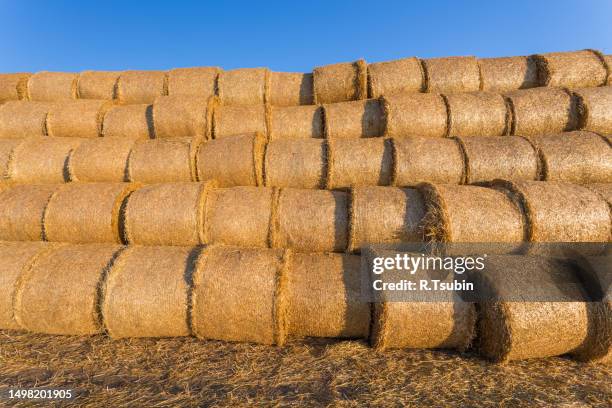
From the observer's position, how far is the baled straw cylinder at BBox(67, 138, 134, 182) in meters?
5.83

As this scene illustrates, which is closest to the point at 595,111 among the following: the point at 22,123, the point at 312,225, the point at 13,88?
the point at 312,225

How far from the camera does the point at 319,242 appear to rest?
15.3 feet

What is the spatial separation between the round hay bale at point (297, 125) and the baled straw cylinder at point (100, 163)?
278 cm

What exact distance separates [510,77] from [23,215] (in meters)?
9.41

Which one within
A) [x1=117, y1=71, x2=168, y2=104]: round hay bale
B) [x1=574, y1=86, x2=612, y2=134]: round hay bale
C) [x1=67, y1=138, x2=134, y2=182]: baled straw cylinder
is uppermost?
[x1=117, y1=71, x2=168, y2=104]: round hay bale

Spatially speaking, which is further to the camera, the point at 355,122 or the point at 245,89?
the point at 245,89

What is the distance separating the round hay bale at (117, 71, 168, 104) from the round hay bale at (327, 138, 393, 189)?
15.5 ft

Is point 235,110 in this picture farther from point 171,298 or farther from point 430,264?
point 430,264

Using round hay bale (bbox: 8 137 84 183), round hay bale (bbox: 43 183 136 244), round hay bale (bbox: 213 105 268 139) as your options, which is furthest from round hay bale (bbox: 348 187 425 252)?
round hay bale (bbox: 8 137 84 183)

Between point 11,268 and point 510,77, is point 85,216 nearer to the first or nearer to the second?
point 11,268

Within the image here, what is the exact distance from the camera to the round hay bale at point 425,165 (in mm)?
5305

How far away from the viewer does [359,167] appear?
5.44 meters

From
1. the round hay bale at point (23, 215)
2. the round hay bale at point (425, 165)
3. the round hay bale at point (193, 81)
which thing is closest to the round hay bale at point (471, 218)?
the round hay bale at point (425, 165)

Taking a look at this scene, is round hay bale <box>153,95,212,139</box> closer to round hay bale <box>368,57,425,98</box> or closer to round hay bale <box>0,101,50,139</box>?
round hay bale <box>0,101,50,139</box>
